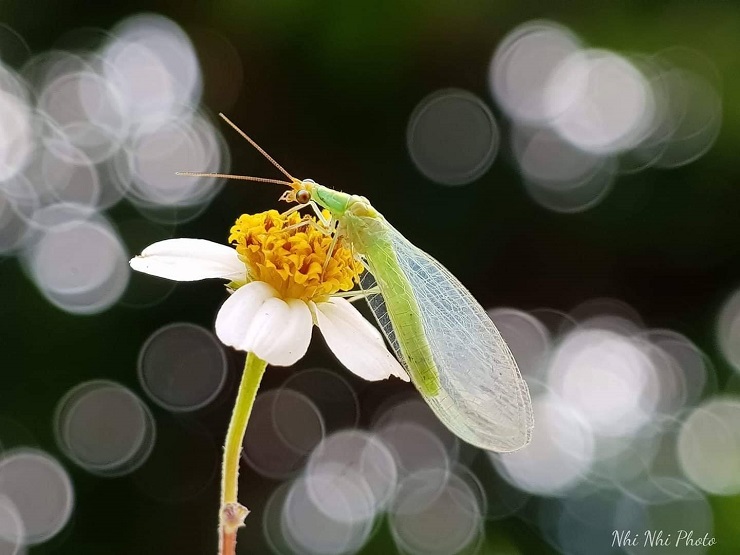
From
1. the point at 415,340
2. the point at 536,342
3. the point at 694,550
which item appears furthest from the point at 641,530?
the point at 415,340

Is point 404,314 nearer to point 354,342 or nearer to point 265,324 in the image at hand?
point 354,342

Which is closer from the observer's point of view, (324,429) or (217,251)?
(217,251)

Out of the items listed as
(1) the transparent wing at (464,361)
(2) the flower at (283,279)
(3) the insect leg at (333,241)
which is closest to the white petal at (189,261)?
(2) the flower at (283,279)

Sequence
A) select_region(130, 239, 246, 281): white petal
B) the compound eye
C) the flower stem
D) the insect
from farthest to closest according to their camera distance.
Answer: the compound eye < the insect < select_region(130, 239, 246, 281): white petal < the flower stem

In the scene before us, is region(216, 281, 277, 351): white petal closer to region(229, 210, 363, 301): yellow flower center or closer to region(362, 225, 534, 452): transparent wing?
region(229, 210, 363, 301): yellow flower center

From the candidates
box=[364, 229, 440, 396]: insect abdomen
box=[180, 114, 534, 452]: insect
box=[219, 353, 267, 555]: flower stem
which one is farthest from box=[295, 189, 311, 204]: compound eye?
box=[219, 353, 267, 555]: flower stem

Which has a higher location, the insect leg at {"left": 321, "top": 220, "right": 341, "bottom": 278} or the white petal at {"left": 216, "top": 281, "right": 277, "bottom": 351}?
the insect leg at {"left": 321, "top": 220, "right": 341, "bottom": 278}

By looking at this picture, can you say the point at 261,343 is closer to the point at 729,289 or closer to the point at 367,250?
the point at 367,250

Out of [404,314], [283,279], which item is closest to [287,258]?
[283,279]
